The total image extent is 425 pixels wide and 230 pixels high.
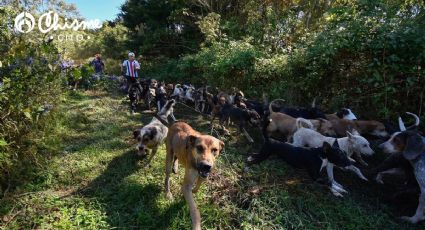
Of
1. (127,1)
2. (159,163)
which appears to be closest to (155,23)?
(127,1)

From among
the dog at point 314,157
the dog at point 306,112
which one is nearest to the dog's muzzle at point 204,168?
the dog at point 314,157

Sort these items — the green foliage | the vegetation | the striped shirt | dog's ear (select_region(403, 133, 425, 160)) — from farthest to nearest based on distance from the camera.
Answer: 1. the striped shirt
2. the green foliage
3. dog's ear (select_region(403, 133, 425, 160))
4. the vegetation

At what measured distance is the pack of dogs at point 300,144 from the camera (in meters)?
4.51

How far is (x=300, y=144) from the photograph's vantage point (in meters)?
6.70

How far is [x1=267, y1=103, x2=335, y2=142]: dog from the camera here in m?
7.17

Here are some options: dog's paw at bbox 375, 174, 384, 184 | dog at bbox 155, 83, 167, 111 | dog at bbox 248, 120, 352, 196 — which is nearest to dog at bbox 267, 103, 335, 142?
dog at bbox 248, 120, 352, 196

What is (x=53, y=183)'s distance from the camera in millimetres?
5496

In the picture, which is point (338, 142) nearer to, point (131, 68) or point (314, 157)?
point (314, 157)

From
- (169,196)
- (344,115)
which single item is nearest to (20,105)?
(169,196)

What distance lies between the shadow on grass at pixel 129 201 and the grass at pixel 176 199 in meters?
0.01

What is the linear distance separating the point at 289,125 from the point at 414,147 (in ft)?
9.31

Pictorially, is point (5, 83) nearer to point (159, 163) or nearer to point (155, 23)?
point (159, 163)

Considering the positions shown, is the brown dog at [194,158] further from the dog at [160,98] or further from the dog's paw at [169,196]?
the dog at [160,98]

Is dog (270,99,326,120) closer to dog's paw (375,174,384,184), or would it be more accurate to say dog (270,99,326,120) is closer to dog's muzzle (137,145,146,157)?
dog's paw (375,174,384,184)
